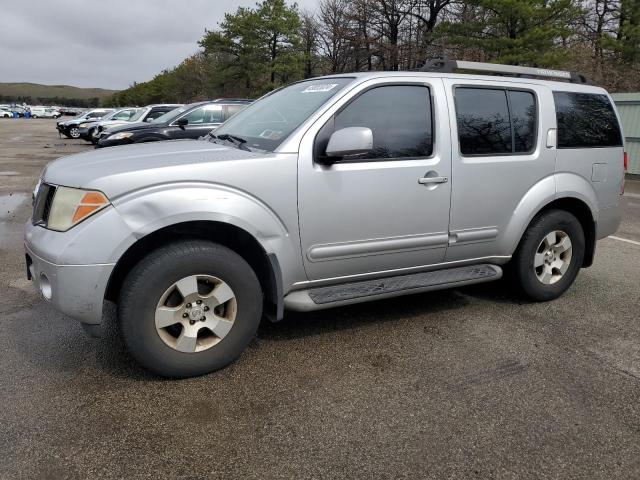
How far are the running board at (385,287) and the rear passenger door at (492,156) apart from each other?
130 mm

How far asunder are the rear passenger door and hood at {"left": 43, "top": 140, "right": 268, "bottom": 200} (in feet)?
5.01

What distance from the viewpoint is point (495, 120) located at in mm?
4074

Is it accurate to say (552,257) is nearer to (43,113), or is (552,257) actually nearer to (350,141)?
(350,141)

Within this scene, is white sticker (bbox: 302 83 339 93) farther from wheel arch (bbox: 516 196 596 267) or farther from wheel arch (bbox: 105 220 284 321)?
wheel arch (bbox: 516 196 596 267)

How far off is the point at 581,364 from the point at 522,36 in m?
22.3

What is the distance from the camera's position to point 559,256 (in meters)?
4.57

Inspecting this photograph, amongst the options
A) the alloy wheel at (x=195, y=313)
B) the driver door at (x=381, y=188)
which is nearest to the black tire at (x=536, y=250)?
the driver door at (x=381, y=188)

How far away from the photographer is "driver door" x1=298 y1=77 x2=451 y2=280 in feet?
11.0

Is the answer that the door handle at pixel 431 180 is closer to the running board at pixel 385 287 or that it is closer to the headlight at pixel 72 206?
the running board at pixel 385 287

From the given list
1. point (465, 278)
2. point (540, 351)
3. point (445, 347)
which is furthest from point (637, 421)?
point (465, 278)

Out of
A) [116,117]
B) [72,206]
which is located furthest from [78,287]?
[116,117]

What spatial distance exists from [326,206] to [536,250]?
2047 millimetres

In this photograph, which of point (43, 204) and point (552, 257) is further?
point (552, 257)

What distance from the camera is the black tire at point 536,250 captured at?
4.32m
